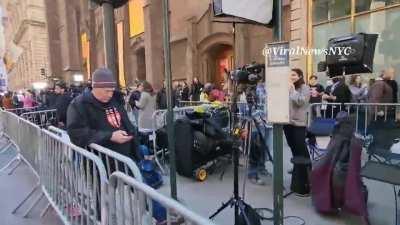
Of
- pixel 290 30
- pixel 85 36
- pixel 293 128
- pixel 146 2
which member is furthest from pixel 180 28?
pixel 293 128

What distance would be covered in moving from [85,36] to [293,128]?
30672 millimetres

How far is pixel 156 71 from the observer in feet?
57.3

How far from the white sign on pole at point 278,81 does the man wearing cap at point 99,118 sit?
1477 mm

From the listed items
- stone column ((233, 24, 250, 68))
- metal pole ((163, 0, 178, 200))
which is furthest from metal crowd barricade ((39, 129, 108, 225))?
stone column ((233, 24, 250, 68))

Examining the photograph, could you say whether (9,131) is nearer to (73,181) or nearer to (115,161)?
(73,181)

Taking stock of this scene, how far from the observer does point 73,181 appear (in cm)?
347

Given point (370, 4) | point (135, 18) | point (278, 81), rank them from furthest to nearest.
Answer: point (135, 18) → point (370, 4) → point (278, 81)

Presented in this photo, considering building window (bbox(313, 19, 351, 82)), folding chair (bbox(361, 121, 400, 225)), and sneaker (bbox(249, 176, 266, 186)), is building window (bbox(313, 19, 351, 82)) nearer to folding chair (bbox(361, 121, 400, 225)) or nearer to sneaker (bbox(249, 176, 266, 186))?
folding chair (bbox(361, 121, 400, 225))

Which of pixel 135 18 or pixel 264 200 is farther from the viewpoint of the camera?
pixel 135 18

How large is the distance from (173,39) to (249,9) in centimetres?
1907

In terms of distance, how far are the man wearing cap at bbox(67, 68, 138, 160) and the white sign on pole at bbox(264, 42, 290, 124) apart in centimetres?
148

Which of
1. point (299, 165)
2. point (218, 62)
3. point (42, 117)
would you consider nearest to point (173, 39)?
point (218, 62)

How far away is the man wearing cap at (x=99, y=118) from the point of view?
333 cm

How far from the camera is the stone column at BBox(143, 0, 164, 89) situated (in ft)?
56.9
